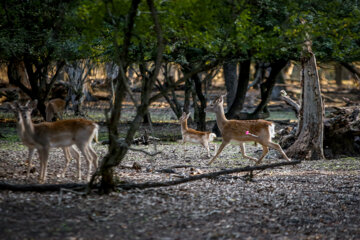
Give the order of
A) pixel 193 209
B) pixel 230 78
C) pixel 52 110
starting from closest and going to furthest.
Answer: pixel 193 209
pixel 52 110
pixel 230 78

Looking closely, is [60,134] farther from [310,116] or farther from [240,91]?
[240,91]

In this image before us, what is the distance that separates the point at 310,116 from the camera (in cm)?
1234

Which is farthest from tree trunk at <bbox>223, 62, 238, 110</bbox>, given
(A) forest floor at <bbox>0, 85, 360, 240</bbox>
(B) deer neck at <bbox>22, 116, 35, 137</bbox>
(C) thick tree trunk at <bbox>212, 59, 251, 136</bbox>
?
(B) deer neck at <bbox>22, 116, 35, 137</bbox>

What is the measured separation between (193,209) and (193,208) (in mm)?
51

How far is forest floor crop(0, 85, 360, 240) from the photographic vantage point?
18.7 ft

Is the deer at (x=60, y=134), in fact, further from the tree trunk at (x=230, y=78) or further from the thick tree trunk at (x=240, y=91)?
the tree trunk at (x=230, y=78)

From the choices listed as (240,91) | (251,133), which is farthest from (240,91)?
(251,133)

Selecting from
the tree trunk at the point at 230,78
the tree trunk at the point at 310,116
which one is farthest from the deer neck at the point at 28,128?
the tree trunk at the point at 230,78

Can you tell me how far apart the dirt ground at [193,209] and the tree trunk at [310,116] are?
96.4 inches

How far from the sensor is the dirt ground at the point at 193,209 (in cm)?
568

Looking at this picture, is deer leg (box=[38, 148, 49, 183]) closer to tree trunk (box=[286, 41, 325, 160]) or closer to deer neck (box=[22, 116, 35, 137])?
deer neck (box=[22, 116, 35, 137])

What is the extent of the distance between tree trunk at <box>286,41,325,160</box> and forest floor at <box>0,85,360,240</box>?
1925mm

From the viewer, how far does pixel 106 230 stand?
561 centimetres

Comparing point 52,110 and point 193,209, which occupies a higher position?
point 52,110
